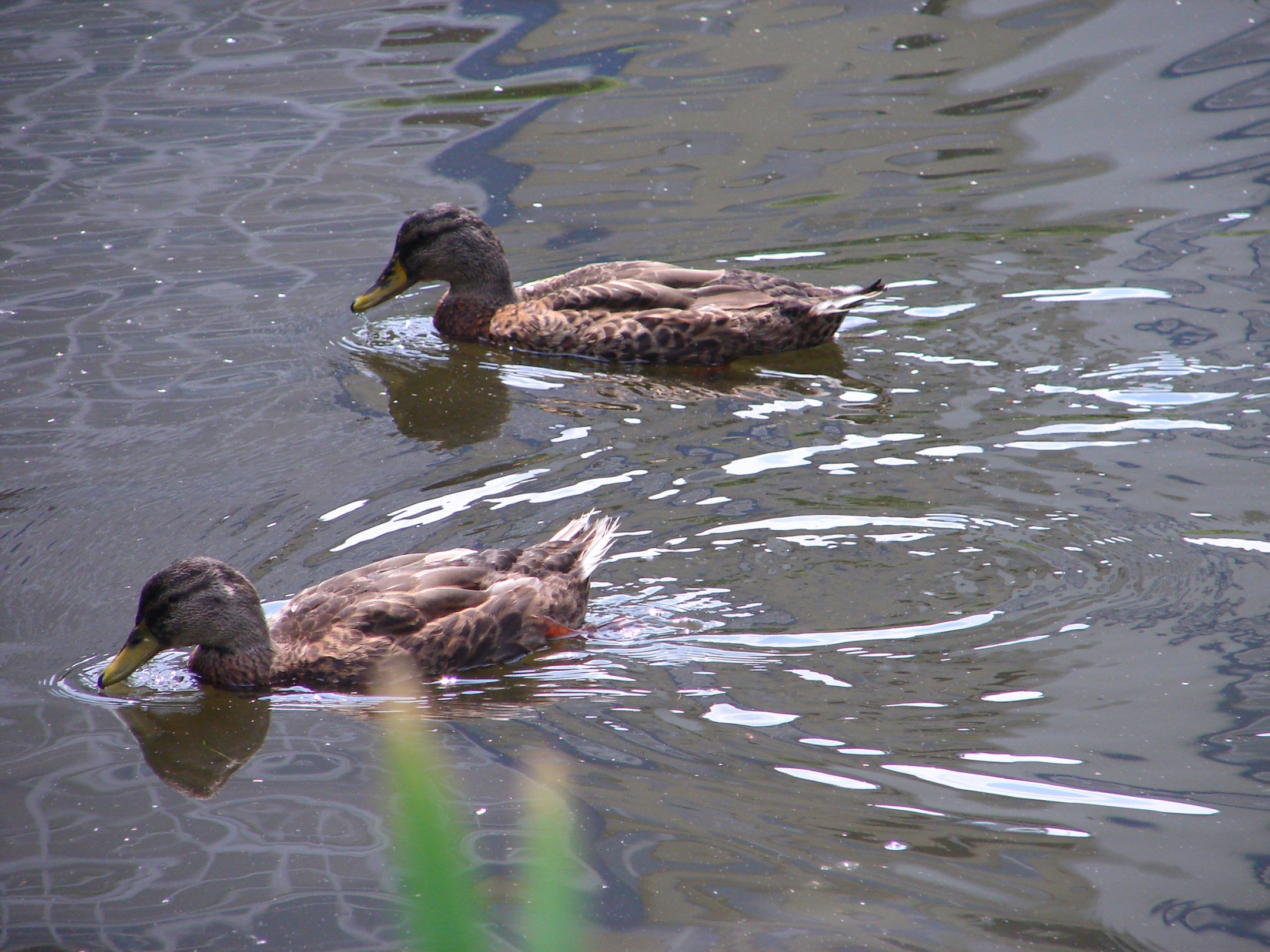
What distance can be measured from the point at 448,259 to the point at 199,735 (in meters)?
4.70

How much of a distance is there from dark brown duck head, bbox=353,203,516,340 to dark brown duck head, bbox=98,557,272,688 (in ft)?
12.9

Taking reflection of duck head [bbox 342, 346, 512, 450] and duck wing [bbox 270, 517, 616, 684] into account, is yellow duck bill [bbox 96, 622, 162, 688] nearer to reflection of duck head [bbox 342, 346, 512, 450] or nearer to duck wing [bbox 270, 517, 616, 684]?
duck wing [bbox 270, 517, 616, 684]

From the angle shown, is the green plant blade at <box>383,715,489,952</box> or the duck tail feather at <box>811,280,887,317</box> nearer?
the green plant blade at <box>383,715,489,952</box>

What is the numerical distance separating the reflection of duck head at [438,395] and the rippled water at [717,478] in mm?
39

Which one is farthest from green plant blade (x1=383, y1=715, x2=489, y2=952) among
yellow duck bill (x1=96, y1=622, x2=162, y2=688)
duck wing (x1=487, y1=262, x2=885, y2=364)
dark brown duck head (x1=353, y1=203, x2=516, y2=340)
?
dark brown duck head (x1=353, y1=203, x2=516, y2=340)

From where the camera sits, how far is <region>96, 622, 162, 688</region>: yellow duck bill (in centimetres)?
483

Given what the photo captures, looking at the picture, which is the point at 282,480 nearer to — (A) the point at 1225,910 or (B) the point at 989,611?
(B) the point at 989,611

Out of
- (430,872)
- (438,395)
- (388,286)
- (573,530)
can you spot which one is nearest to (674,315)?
(438,395)

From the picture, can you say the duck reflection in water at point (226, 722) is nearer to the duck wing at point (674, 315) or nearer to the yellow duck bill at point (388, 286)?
the duck wing at point (674, 315)

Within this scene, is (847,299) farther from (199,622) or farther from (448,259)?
(199,622)

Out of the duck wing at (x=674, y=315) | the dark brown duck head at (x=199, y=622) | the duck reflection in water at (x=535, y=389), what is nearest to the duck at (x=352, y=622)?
the dark brown duck head at (x=199, y=622)

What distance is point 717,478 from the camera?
6.19m

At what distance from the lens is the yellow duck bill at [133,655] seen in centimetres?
Answer: 483

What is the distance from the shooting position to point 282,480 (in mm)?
6453
